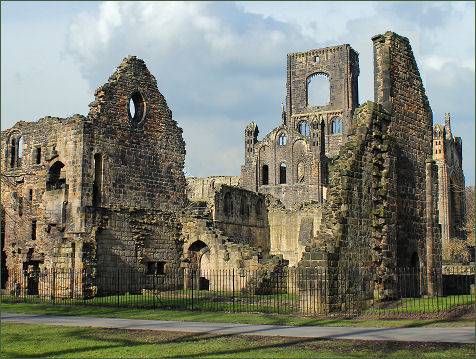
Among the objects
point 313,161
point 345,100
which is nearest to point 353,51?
point 345,100

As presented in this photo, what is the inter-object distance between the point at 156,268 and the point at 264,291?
20.2 feet

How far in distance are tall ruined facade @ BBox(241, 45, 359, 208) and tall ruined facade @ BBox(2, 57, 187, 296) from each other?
31.0 meters

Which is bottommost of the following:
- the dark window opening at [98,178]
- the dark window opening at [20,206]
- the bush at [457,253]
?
the bush at [457,253]

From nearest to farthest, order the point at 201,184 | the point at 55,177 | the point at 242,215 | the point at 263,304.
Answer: the point at 263,304 → the point at 55,177 → the point at 242,215 → the point at 201,184

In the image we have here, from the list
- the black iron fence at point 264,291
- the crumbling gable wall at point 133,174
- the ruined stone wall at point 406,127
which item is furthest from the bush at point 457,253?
the ruined stone wall at point 406,127

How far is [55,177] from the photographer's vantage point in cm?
3109

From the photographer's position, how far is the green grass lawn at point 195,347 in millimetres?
11281

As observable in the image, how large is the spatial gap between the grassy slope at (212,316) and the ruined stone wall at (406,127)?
6.78 meters

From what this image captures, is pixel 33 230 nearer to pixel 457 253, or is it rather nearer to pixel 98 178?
pixel 98 178

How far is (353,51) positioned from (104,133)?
63.7 meters

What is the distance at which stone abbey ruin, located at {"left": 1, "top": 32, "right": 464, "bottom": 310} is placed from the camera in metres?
21.5

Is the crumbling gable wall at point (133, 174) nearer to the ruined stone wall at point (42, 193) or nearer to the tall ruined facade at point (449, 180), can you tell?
the ruined stone wall at point (42, 193)

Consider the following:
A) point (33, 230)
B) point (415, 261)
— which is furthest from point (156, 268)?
point (415, 261)

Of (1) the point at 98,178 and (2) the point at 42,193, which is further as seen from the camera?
(2) the point at 42,193
